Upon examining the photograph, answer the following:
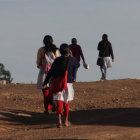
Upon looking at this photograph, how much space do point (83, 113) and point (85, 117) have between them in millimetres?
760

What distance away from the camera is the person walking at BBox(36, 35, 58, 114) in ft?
49.1

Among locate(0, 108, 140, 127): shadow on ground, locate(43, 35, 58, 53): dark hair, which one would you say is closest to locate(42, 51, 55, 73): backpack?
locate(43, 35, 58, 53): dark hair

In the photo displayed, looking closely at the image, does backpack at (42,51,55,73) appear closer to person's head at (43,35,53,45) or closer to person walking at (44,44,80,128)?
person's head at (43,35,53,45)

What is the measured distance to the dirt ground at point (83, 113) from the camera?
37.1ft

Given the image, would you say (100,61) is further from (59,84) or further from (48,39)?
(59,84)

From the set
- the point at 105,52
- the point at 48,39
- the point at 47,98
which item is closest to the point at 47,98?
the point at 47,98

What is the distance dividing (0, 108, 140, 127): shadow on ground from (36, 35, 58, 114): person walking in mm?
490

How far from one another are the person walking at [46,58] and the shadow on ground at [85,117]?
490 millimetres

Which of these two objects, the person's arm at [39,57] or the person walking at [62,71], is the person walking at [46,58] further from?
the person walking at [62,71]

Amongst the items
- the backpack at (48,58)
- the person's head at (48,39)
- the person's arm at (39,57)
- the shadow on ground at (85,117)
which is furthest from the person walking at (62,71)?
the person's arm at (39,57)

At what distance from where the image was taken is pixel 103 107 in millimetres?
17250

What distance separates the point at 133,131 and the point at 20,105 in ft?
23.4

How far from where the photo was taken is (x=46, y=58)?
1513 centimetres

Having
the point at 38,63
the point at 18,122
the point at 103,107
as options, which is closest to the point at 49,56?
the point at 38,63
